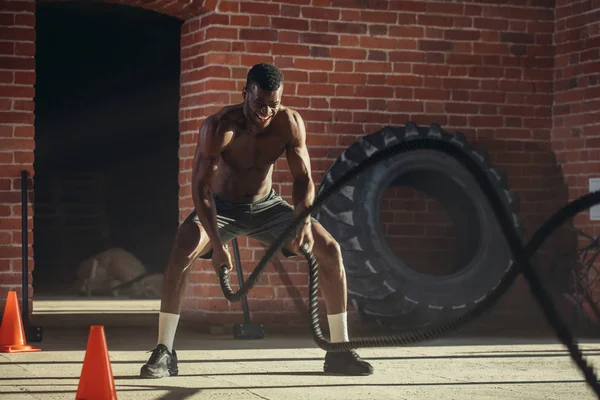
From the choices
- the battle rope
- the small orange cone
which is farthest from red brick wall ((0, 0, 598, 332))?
the battle rope

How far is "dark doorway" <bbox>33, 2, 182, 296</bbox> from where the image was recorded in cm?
1332

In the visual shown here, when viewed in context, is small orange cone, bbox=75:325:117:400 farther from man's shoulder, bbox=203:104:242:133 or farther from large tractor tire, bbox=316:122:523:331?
large tractor tire, bbox=316:122:523:331

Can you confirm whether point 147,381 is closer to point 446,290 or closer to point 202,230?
point 202,230

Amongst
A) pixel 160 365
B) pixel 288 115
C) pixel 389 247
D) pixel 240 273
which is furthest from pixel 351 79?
pixel 160 365

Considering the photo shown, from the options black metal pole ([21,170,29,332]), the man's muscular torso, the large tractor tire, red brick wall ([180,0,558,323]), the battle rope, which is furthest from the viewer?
red brick wall ([180,0,558,323])

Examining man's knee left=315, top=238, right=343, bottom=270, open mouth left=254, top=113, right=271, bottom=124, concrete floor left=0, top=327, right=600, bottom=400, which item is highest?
open mouth left=254, top=113, right=271, bottom=124

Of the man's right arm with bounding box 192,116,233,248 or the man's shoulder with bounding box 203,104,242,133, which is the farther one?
the man's shoulder with bounding box 203,104,242,133

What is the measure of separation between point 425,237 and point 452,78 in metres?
1.25

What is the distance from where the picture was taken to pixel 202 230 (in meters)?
5.75

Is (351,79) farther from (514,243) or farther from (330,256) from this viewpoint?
(514,243)

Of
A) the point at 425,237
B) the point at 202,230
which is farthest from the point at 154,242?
the point at 202,230

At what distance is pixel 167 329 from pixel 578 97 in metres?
4.31

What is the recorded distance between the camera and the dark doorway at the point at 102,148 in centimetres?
1332

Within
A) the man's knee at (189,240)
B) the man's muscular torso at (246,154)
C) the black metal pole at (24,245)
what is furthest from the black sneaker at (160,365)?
the black metal pole at (24,245)
